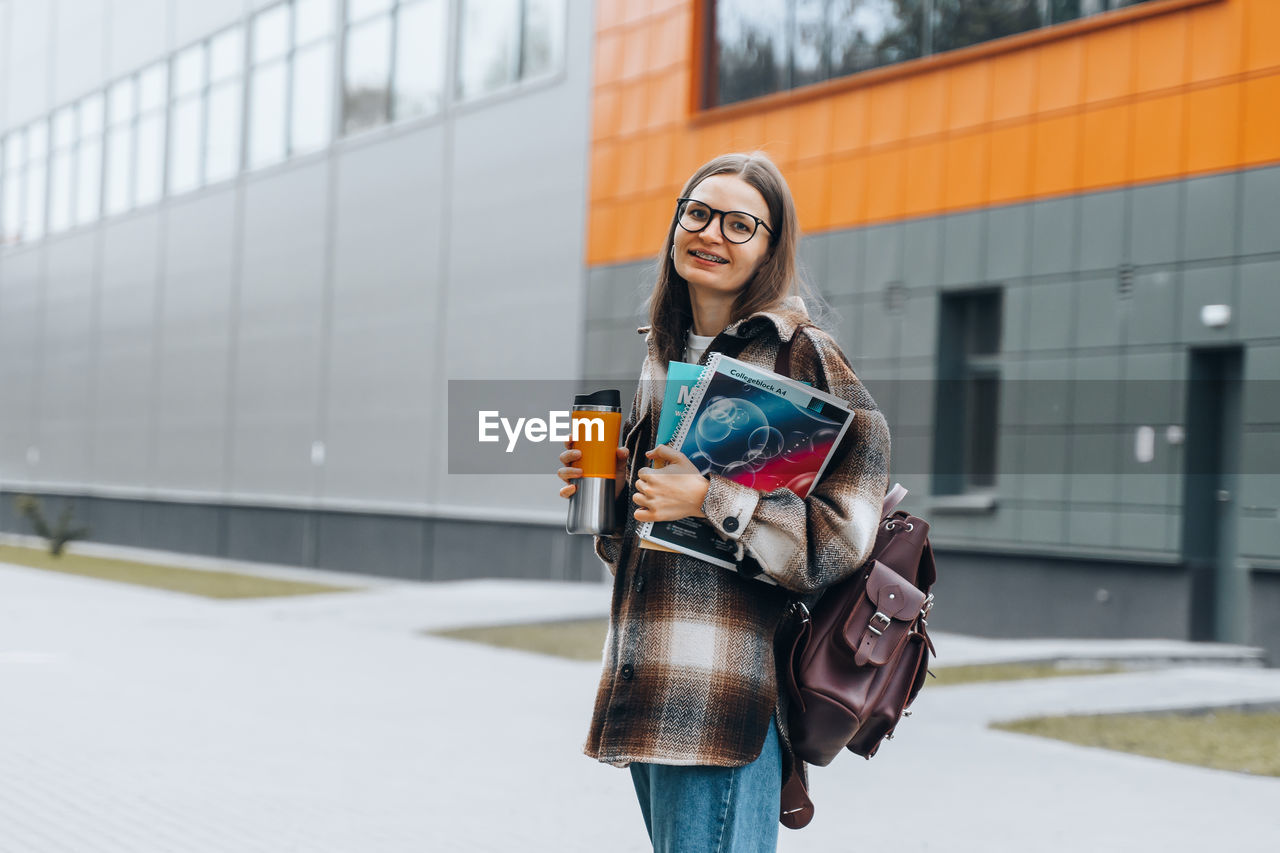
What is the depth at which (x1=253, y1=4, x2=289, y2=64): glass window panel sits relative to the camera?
3131cm

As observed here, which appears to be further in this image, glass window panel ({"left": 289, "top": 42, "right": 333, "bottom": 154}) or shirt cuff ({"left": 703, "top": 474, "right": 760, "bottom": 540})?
glass window panel ({"left": 289, "top": 42, "right": 333, "bottom": 154})

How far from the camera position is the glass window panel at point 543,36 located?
2405cm

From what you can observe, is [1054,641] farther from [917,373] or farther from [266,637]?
[266,637]

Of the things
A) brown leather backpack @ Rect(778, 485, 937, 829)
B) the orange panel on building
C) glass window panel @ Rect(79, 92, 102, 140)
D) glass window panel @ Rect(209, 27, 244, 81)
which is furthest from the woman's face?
glass window panel @ Rect(79, 92, 102, 140)

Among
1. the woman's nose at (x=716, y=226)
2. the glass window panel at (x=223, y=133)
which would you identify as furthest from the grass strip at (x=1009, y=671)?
the glass window panel at (x=223, y=133)

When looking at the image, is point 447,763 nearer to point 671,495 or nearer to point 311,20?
point 671,495

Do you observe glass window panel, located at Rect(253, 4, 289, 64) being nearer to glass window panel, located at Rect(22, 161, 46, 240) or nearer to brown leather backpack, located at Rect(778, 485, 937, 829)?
glass window panel, located at Rect(22, 161, 46, 240)

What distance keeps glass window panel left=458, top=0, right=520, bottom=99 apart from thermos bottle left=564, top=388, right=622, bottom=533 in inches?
895

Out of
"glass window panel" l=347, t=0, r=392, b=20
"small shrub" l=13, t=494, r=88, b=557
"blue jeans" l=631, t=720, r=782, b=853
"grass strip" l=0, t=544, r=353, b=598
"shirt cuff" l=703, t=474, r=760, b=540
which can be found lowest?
"grass strip" l=0, t=544, r=353, b=598

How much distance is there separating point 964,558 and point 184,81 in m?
24.7

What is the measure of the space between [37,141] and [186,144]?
A: 36.6ft

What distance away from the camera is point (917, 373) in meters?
17.7

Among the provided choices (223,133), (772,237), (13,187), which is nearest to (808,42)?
(772,237)

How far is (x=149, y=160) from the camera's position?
122 ft
